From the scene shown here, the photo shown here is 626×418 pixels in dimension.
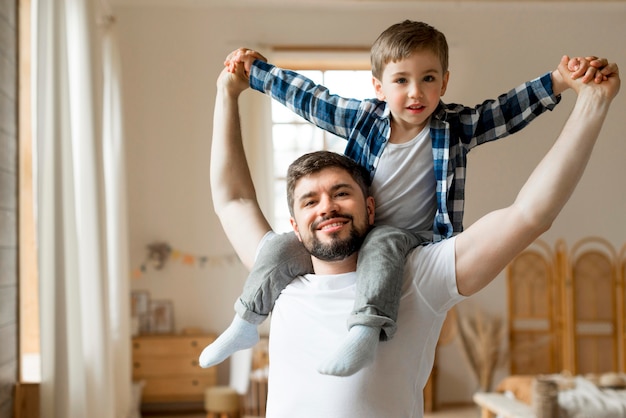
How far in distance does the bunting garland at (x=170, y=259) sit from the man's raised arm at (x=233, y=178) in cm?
461

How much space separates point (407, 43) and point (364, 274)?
381 millimetres

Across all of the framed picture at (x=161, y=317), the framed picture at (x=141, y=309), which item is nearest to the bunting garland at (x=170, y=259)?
the framed picture at (x=141, y=309)

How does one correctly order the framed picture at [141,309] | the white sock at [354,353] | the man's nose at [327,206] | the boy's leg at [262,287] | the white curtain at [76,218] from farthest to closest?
the framed picture at [141,309] < the white curtain at [76,218] < the boy's leg at [262,287] < the man's nose at [327,206] < the white sock at [354,353]

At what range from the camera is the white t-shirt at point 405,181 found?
1406mm

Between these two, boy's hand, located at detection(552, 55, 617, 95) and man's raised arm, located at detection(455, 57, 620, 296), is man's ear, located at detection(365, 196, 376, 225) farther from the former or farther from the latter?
boy's hand, located at detection(552, 55, 617, 95)

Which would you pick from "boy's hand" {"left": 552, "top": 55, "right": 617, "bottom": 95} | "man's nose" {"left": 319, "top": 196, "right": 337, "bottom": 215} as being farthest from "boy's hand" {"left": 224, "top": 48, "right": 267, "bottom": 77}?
"boy's hand" {"left": 552, "top": 55, "right": 617, "bottom": 95}

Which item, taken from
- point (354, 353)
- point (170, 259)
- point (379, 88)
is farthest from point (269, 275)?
point (170, 259)

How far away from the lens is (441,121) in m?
→ 1.38

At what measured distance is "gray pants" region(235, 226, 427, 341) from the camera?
4.22 ft

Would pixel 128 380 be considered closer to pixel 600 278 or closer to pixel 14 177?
pixel 14 177

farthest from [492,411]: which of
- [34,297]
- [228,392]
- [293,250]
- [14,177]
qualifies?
[293,250]

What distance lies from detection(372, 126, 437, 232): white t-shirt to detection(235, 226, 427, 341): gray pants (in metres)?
0.05

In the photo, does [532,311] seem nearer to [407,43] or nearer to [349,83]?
[349,83]

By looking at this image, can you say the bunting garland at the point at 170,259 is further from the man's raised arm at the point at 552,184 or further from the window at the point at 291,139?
the man's raised arm at the point at 552,184
